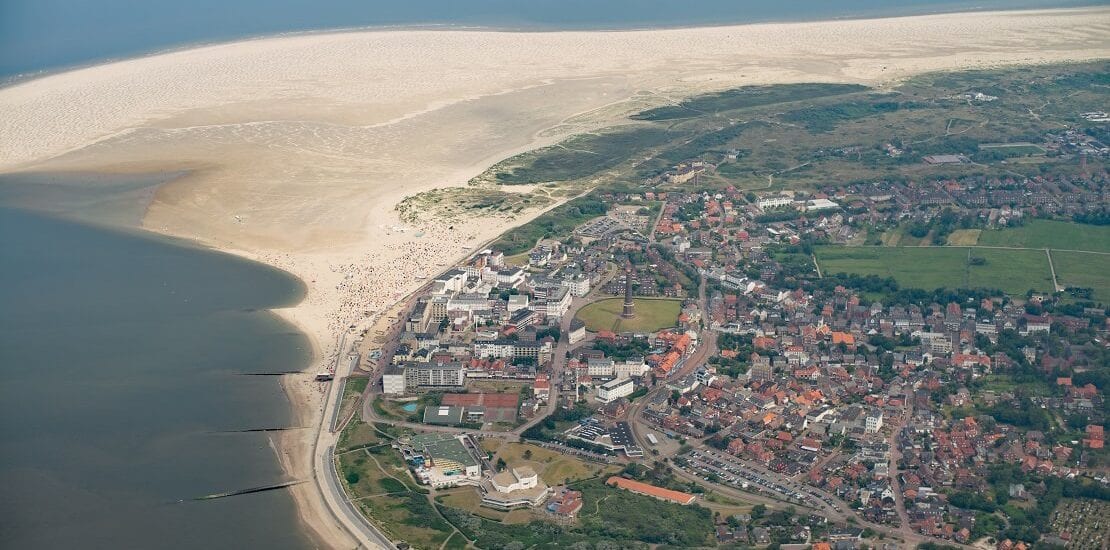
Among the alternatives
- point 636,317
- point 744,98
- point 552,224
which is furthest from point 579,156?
point 636,317

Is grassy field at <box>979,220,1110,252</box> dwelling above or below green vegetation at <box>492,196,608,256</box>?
below

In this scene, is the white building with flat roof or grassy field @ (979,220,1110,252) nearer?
the white building with flat roof

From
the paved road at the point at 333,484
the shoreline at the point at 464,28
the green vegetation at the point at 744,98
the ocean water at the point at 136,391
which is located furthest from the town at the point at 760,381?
the shoreline at the point at 464,28

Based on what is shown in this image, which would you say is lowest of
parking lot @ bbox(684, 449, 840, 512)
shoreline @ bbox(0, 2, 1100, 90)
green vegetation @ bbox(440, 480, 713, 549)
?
parking lot @ bbox(684, 449, 840, 512)

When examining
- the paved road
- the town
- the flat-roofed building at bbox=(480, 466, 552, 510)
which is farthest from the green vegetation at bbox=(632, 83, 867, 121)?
the flat-roofed building at bbox=(480, 466, 552, 510)

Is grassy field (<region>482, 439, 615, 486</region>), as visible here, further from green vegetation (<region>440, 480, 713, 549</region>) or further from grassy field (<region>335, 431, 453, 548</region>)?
grassy field (<region>335, 431, 453, 548</region>)

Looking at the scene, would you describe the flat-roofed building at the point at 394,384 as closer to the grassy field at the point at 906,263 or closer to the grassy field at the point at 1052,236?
the grassy field at the point at 906,263

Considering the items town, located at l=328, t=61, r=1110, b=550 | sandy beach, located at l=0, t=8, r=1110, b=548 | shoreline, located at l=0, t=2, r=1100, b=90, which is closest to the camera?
town, located at l=328, t=61, r=1110, b=550

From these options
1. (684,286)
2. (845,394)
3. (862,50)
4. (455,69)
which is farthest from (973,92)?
(845,394)
